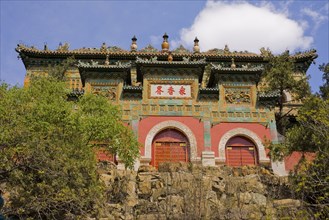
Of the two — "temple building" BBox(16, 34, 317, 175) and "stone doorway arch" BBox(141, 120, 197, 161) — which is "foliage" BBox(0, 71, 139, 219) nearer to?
"stone doorway arch" BBox(141, 120, 197, 161)

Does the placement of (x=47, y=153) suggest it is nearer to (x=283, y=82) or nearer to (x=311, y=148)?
(x=311, y=148)

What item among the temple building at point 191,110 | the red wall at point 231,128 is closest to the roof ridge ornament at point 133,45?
the temple building at point 191,110

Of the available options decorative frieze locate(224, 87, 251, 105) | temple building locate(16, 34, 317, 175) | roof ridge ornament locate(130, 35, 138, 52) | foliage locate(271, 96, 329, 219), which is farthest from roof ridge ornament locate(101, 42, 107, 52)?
foliage locate(271, 96, 329, 219)

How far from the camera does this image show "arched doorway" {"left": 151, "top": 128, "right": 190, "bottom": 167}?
1777 cm

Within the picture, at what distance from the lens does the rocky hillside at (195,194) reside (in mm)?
11749

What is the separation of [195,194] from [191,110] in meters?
6.76

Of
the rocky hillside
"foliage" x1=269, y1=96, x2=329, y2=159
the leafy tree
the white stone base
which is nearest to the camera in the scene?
"foliage" x1=269, y1=96, x2=329, y2=159

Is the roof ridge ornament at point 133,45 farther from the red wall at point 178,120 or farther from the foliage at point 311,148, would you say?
the foliage at point 311,148

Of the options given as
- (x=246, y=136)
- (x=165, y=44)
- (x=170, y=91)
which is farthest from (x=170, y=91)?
(x=165, y=44)

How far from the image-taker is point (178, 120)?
Result: 18328 mm

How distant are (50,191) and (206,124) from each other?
9294 millimetres

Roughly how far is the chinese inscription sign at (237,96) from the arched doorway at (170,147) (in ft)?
9.37

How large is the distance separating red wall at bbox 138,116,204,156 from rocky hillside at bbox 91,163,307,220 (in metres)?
2.81

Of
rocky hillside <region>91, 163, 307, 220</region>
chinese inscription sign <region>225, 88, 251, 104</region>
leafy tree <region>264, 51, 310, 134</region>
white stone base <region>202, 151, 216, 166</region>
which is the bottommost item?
rocky hillside <region>91, 163, 307, 220</region>
